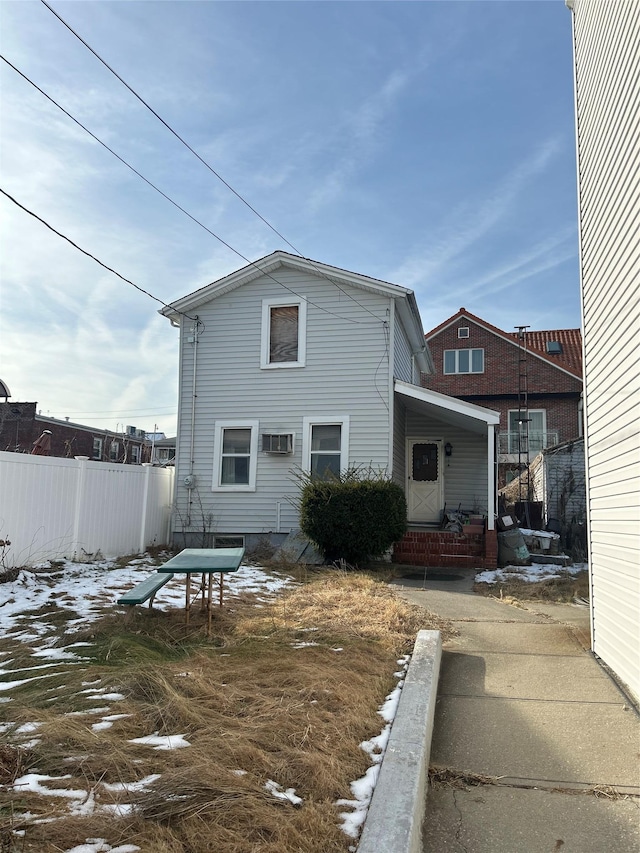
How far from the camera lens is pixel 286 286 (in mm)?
13617

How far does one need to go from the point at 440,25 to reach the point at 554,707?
339 inches

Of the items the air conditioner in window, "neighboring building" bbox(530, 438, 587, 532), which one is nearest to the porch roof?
the air conditioner in window

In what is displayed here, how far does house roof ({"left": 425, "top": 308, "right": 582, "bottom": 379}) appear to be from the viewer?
25472 mm

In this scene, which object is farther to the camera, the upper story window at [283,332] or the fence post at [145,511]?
the upper story window at [283,332]

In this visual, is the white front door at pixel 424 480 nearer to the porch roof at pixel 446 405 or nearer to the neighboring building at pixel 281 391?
the neighboring building at pixel 281 391

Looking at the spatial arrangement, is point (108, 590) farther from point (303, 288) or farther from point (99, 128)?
point (303, 288)

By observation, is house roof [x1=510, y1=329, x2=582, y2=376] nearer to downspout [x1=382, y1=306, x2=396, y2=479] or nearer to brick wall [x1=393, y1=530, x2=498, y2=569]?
downspout [x1=382, y1=306, x2=396, y2=479]

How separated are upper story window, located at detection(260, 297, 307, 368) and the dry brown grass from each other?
8257 millimetres

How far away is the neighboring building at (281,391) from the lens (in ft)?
42.1

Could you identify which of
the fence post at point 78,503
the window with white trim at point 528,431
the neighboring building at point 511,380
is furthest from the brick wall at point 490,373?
the fence post at point 78,503

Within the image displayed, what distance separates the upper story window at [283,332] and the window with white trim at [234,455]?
1.50 meters

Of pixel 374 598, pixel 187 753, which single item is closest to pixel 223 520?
pixel 374 598

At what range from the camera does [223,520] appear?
13.4 m

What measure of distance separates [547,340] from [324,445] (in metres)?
19.0
